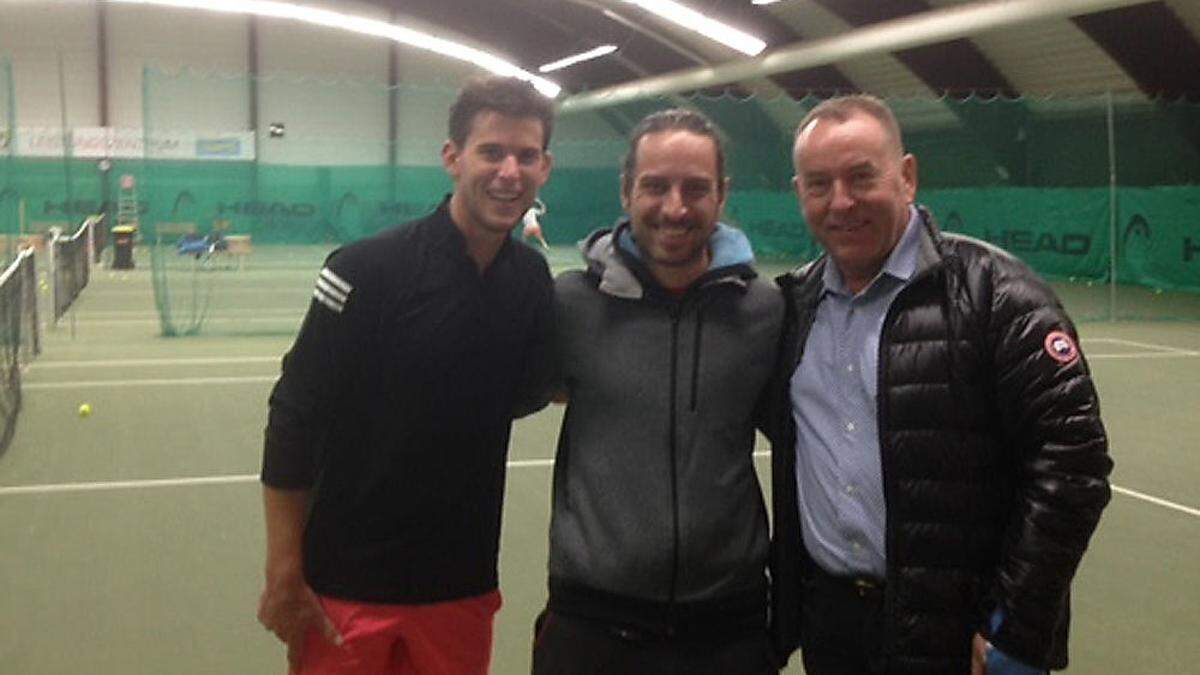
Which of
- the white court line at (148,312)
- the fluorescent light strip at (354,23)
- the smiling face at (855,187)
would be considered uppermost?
the fluorescent light strip at (354,23)

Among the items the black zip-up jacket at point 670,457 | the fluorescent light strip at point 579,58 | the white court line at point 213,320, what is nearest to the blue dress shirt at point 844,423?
the black zip-up jacket at point 670,457

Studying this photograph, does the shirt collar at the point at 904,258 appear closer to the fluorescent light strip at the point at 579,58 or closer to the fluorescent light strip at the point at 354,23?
the fluorescent light strip at the point at 579,58

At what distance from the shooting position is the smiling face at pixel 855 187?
2.11 metres

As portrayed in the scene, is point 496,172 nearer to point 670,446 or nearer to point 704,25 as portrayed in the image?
point 670,446

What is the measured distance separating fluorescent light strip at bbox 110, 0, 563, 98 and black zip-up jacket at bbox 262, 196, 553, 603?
88.4 ft

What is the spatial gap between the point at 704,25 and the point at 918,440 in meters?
22.9

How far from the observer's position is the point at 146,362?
10.5m

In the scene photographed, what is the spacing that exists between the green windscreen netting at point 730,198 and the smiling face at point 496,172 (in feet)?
28.9

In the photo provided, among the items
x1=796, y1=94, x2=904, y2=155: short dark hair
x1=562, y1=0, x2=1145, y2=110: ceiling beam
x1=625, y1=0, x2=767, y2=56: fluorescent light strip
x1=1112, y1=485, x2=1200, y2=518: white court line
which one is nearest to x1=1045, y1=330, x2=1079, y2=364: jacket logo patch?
x1=796, y1=94, x2=904, y2=155: short dark hair

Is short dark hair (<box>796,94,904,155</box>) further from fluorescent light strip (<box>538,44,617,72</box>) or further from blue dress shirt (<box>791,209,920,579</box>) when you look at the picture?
fluorescent light strip (<box>538,44,617,72</box>)

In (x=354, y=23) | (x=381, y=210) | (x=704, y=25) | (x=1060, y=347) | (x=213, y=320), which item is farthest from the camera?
(x=354, y=23)

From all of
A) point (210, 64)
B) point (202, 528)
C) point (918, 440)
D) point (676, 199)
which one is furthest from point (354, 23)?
point (918, 440)

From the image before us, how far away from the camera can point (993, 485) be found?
2025 millimetres

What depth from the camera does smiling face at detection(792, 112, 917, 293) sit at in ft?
6.91
